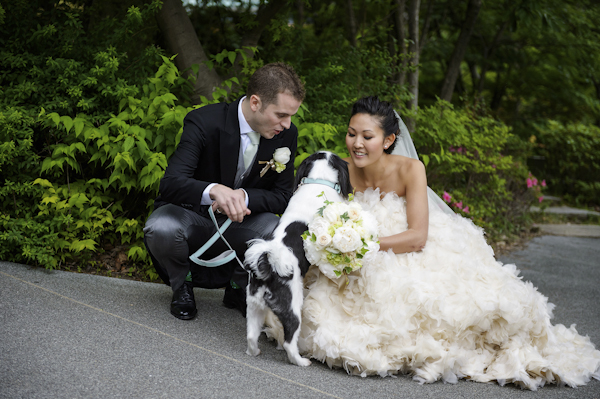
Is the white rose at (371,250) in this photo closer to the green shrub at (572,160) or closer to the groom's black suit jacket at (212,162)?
the groom's black suit jacket at (212,162)

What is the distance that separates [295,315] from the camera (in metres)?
2.55

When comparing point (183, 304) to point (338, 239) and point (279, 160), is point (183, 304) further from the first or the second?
point (338, 239)

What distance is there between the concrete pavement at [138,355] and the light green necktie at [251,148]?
43.4 inches

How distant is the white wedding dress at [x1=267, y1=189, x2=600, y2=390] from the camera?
8.79 feet

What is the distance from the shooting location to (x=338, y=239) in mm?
2568

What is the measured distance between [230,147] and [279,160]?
1.13 ft

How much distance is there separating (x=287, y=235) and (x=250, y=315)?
18.9 inches

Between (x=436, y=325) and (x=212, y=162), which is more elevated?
(x=212, y=162)

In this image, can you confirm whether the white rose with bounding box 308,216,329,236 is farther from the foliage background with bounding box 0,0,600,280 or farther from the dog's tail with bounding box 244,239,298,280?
the foliage background with bounding box 0,0,600,280

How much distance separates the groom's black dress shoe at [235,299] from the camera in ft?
11.5

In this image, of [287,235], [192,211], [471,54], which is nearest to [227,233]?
[192,211]

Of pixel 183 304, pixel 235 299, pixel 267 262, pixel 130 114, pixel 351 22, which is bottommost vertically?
pixel 235 299

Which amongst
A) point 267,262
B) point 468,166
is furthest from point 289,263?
point 468,166

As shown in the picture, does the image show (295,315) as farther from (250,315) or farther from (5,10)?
(5,10)
